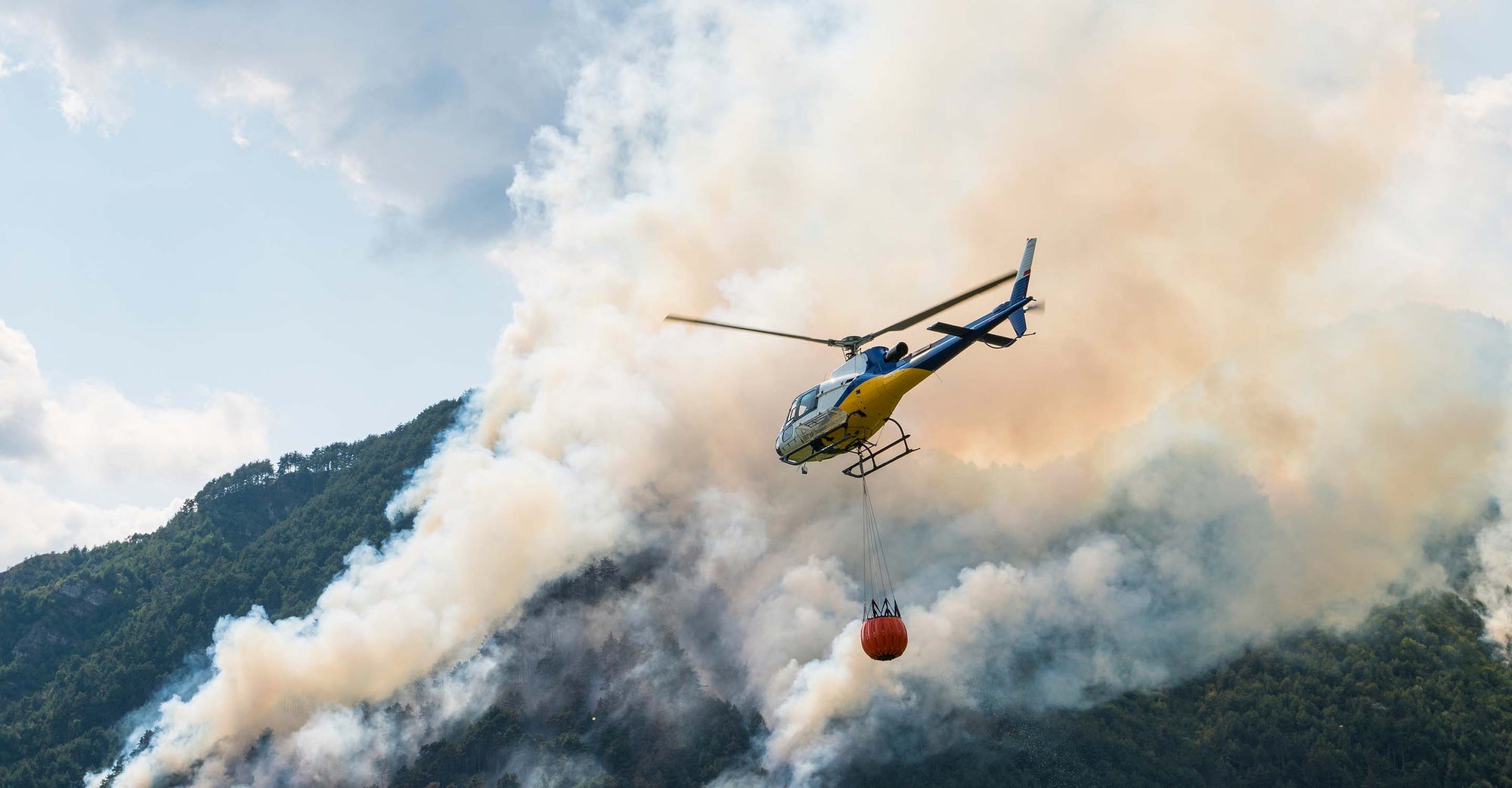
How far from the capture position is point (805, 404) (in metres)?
53.8

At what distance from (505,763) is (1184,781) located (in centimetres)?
10191

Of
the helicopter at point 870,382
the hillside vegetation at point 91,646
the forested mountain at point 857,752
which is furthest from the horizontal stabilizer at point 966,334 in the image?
the hillside vegetation at point 91,646

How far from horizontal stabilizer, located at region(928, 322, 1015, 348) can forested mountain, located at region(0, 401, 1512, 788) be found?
114578mm

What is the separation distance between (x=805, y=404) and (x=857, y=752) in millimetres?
118756

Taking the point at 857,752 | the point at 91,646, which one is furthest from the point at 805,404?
the point at 91,646

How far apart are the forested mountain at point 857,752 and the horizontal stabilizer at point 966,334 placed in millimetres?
114578

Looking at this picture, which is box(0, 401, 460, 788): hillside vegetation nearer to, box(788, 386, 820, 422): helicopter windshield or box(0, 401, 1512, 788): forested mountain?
box(0, 401, 1512, 788): forested mountain

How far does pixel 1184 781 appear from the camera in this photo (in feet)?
524

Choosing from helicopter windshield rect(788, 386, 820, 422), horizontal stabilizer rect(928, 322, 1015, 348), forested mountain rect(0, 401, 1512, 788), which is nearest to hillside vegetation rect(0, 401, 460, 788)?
forested mountain rect(0, 401, 1512, 788)

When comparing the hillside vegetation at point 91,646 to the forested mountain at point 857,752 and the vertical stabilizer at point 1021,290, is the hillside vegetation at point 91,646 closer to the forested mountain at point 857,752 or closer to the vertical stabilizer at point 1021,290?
the forested mountain at point 857,752

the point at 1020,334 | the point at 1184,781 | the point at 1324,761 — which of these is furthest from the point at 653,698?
the point at 1020,334

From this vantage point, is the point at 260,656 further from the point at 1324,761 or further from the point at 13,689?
the point at 1324,761

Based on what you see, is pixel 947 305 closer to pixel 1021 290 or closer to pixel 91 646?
pixel 1021 290

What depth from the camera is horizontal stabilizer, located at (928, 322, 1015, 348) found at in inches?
1887
